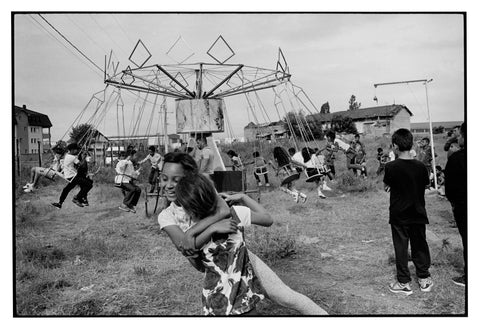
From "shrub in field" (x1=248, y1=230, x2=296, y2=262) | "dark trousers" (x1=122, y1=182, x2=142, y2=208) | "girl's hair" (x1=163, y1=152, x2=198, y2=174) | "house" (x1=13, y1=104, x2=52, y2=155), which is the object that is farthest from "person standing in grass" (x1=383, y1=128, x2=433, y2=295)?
"dark trousers" (x1=122, y1=182, x2=142, y2=208)

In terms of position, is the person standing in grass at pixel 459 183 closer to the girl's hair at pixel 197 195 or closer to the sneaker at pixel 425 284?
the sneaker at pixel 425 284

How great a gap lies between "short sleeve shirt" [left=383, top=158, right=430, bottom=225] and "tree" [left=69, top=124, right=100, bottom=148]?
4.07 metres

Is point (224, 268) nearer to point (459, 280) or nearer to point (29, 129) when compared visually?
point (459, 280)

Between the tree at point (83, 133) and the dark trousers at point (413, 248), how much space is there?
13.9ft

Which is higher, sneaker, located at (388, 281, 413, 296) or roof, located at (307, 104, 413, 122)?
roof, located at (307, 104, 413, 122)

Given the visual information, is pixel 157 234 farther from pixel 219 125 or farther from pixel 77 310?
pixel 77 310

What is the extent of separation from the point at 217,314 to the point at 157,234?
4.67 meters

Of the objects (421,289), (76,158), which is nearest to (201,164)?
(76,158)

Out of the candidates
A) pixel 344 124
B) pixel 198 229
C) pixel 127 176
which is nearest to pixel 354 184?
pixel 127 176

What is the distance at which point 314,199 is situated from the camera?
10125 mm

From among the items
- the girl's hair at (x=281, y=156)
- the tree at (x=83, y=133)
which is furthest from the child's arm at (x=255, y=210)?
the girl's hair at (x=281, y=156)

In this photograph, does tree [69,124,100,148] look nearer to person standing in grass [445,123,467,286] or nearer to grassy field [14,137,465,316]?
grassy field [14,137,465,316]

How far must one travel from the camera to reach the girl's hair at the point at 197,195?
2.16 metres

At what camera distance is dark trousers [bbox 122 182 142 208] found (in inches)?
316
